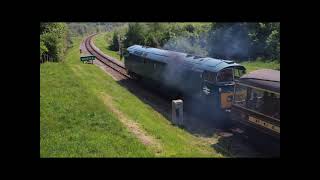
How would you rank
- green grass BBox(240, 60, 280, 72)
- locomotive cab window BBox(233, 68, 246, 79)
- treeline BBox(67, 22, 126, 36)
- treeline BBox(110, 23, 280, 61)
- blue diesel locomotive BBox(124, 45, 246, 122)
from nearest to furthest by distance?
blue diesel locomotive BBox(124, 45, 246, 122)
locomotive cab window BBox(233, 68, 246, 79)
green grass BBox(240, 60, 280, 72)
treeline BBox(110, 23, 280, 61)
treeline BBox(67, 22, 126, 36)

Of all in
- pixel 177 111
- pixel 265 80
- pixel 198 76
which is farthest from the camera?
pixel 198 76

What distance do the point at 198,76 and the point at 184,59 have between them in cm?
212

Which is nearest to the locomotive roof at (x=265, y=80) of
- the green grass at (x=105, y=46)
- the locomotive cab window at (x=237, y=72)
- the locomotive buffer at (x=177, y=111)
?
the locomotive cab window at (x=237, y=72)

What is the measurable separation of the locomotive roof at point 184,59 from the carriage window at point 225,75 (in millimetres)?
195

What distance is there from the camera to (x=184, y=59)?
19.3 meters

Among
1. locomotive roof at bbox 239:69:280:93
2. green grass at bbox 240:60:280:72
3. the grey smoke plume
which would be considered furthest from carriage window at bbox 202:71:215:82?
the grey smoke plume

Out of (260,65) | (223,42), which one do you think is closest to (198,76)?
(260,65)

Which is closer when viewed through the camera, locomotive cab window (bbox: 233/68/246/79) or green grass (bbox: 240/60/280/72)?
locomotive cab window (bbox: 233/68/246/79)

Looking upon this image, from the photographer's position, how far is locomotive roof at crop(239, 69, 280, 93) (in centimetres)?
1316

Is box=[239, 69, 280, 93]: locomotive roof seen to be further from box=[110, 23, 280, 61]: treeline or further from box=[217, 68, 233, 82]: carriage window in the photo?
box=[110, 23, 280, 61]: treeline

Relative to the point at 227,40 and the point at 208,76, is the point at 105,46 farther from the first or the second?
the point at 208,76

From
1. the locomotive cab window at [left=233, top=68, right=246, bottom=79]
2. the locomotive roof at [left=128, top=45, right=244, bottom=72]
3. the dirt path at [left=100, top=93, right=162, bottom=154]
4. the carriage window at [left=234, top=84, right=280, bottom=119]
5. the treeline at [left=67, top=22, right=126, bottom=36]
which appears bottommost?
the dirt path at [left=100, top=93, right=162, bottom=154]
